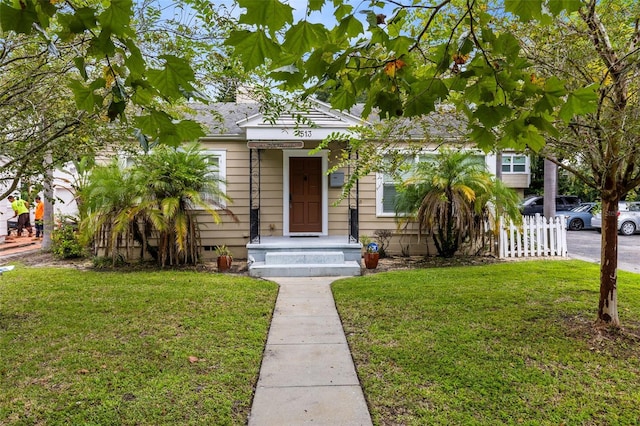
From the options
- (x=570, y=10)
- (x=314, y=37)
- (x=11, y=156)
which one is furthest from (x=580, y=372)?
(x=11, y=156)

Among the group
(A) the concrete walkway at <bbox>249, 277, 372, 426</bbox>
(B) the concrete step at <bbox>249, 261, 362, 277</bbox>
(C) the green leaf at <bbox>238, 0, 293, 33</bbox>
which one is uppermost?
(C) the green leaf at <bbox>238, 0, 293, 33</bbox>

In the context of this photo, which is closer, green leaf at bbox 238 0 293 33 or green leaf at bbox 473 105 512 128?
green leaf at bbox 238 0 293 33

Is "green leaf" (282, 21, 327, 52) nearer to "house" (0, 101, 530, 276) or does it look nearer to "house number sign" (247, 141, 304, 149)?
"house number sign" (247, 141, 304, 149)

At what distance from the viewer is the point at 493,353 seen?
3.75 meters

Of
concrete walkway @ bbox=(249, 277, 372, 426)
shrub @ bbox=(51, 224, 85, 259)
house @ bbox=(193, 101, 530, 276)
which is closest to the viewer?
concrete walkway @ bbox=(249, 277, 372, 426)

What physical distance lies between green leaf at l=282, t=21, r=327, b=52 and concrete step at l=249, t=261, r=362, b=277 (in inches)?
262

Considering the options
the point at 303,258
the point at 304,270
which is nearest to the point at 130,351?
the point at 304,270

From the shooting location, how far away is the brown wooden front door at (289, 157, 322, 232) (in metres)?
10.0

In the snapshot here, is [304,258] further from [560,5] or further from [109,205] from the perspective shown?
[560,5]

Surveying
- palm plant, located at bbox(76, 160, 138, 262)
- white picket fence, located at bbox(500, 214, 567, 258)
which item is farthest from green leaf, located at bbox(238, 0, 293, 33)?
white picket fence, located at bbox(500, 214, 567, 258)

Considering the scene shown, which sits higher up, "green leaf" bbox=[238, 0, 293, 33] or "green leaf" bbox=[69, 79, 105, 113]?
"green leaf" bbox=[238, 0, 293, 33]

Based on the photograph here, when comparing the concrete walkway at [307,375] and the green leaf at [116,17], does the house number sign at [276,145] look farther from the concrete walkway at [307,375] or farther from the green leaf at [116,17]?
the green leaf at [116,17]

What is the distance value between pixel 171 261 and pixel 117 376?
5.40 metres

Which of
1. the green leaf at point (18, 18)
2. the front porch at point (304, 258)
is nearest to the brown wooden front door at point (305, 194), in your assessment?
the front porch at point (304, 258)
